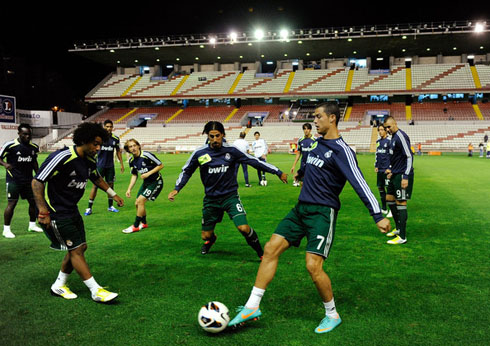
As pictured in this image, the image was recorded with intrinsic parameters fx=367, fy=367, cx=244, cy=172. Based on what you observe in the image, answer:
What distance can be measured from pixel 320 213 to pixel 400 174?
12.6 feet

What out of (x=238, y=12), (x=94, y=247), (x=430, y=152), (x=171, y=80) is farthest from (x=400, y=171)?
(x=171, y=80)

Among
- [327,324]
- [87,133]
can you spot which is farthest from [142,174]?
[327,324]

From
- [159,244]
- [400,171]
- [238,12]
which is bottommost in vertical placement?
[159,244]

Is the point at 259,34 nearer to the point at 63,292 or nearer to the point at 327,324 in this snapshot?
the point at 63,292

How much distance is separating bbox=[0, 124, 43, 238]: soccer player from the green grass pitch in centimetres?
56

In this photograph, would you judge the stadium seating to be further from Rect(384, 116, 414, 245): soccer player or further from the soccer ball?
the soccer ball

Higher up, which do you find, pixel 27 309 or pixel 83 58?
pixel 83 58

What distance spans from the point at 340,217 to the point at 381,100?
157 ft

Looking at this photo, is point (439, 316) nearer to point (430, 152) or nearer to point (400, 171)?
point (400, 171)

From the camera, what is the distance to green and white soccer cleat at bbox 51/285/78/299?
14.6 feet

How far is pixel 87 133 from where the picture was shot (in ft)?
14.1

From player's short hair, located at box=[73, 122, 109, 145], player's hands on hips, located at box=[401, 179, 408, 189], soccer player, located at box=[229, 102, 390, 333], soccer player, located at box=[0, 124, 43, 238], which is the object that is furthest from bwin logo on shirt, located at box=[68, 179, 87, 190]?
player's hands on hips, located at box=[401, 179, 408, 189]

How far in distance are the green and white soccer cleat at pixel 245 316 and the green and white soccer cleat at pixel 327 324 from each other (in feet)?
1.98

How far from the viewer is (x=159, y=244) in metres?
6.90
